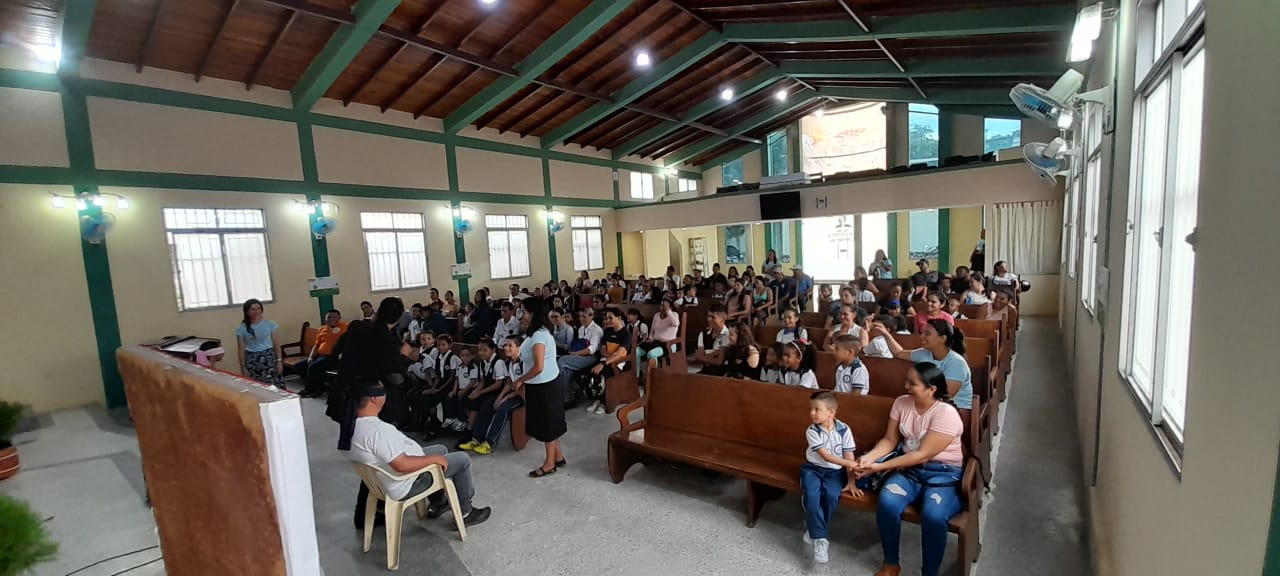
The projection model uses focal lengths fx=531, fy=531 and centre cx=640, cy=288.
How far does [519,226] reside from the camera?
480 inches

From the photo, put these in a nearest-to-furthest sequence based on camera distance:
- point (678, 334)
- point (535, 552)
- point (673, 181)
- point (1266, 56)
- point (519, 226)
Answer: point (1266, 56) < point (535, 552) < point (678, 334) < point (519, 226) < point (673, 181)

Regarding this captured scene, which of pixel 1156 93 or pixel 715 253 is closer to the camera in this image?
pixel 1156 93

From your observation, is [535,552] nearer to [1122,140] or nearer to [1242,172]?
[1242,172]

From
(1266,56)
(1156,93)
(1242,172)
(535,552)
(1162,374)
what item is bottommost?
(535,552)

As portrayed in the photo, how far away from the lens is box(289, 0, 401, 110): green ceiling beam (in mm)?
6691

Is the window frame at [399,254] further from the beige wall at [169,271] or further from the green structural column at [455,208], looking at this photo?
the beige wall at [169,271]

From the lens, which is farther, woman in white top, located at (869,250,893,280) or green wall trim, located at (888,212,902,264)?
green wall trim, located at (888,212,902,264)

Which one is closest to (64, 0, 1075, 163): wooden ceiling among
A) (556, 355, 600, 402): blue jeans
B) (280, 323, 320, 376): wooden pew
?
(280, 323, 320, 376): wooden pew

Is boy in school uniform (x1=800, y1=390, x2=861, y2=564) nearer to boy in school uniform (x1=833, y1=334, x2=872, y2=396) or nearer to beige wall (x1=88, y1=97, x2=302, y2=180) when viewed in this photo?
boy in school uniform (x1=833, y1=334, x2=872, y2=396)

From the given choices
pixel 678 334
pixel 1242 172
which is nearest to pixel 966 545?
pixel 1242 172

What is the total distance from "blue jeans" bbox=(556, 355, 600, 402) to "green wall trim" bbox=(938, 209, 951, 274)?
33.3 ft

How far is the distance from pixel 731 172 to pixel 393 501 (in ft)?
53.1

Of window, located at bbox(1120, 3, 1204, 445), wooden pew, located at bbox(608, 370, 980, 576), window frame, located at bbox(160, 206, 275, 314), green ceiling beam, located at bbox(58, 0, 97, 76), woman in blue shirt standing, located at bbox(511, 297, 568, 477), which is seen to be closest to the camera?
window, located at bbox(1120, 3, 1204, 445)

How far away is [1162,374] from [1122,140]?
1.58 m
